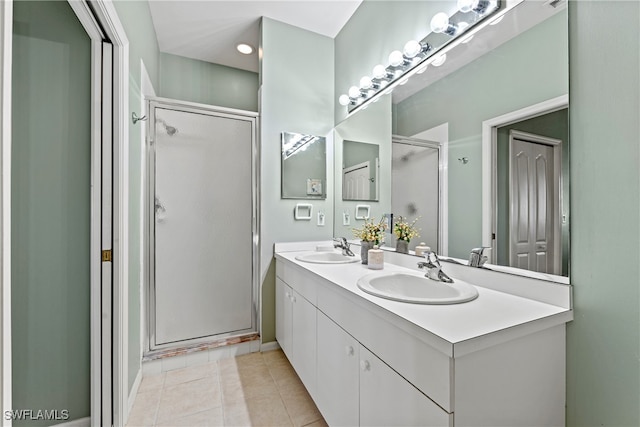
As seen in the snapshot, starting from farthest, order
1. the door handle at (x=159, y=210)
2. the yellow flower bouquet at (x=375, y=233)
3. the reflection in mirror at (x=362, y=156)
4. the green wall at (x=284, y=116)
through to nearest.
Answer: the green wall at (x=284, y=116) → the door handle at (x=159, y=210) → the reflection in mirror at (x=362, y=156) → the yellow flower bouquet at (x=375, y=233)

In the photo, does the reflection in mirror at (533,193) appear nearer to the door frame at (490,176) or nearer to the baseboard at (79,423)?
the door frame at (490,176)

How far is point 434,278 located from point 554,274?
0.42 m

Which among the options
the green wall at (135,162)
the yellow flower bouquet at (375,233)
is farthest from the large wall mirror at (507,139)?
the green wall at (135,162)

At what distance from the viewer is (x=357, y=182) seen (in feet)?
7.11

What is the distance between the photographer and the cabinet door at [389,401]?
2.50 ft

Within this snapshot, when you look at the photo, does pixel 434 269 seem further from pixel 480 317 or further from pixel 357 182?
pixel 357 182

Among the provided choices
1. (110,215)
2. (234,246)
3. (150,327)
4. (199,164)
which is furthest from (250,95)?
(150,327)

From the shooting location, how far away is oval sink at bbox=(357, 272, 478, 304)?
1.08 m

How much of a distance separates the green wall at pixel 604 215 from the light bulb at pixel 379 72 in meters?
1.02

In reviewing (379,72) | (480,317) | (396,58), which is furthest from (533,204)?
(379,72)

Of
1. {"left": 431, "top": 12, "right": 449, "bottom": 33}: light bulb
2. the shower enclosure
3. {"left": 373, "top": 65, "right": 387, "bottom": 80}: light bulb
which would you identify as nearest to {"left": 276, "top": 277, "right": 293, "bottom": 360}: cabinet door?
the shower enclosure

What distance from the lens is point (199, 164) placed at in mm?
2225

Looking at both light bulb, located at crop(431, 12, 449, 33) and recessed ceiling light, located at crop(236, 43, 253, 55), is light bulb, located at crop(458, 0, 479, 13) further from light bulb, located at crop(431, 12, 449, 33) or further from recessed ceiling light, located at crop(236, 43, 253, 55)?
recessed ceiling light, located at crop(236, 43, 253, 55)

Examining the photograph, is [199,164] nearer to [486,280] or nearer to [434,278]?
[434,278]
